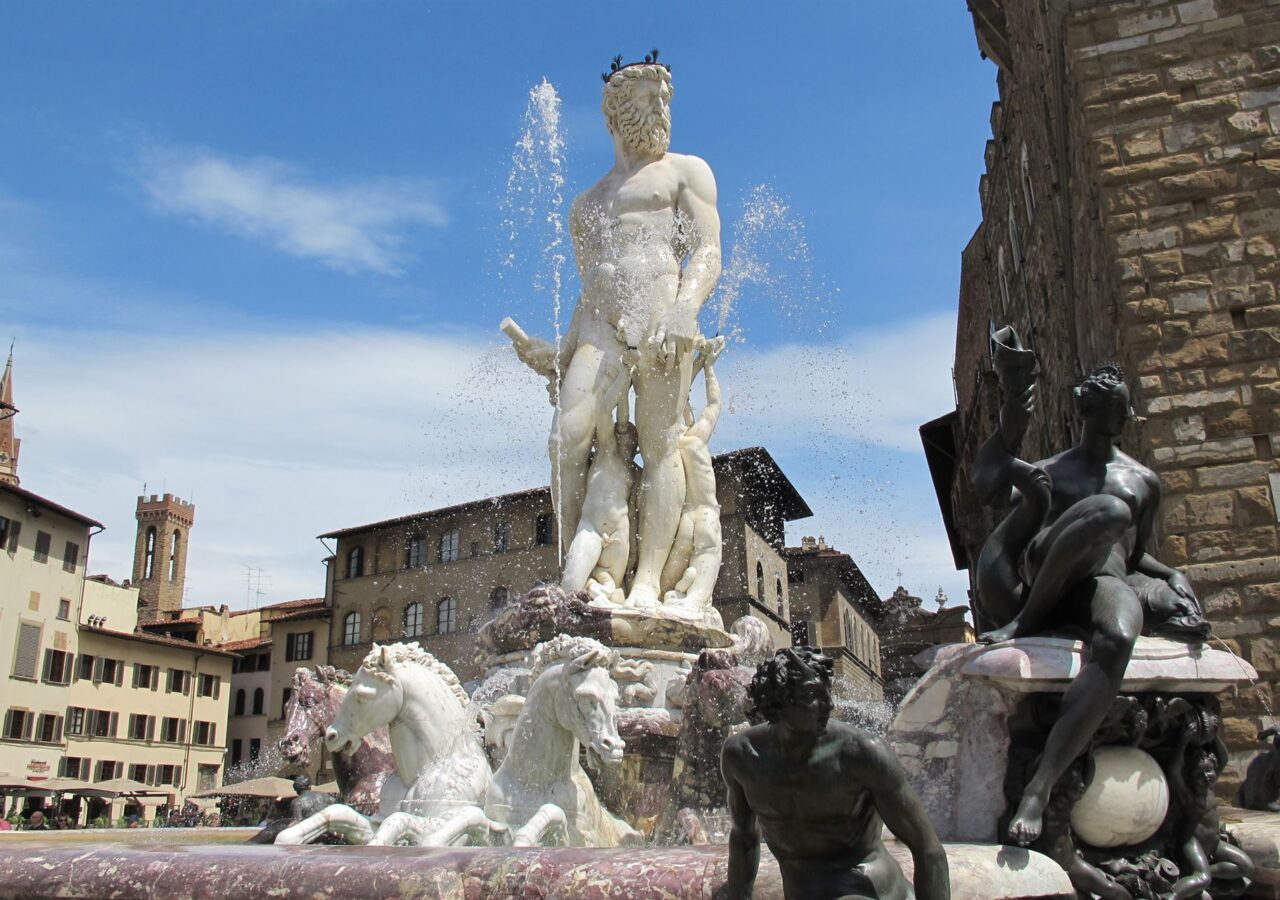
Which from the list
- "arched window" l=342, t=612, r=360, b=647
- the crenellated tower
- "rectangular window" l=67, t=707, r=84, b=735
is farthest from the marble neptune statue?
the crenellated tower

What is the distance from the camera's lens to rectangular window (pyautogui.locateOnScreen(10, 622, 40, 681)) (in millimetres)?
41750

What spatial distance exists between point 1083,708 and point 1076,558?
51cm

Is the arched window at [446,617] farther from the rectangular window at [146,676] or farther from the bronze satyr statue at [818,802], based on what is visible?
the bronze satyr statue at [818,802]

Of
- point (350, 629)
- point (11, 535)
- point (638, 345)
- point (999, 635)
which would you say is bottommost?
point (999, 635)

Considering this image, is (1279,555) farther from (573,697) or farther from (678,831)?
(573,697)

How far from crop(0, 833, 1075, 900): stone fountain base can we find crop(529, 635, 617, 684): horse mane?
173 centimetres

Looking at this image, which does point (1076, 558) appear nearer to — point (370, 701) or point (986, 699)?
point (986, 699)

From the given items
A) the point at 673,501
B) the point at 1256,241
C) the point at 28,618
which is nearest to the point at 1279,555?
the point at 1256,241

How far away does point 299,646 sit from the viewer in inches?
2030

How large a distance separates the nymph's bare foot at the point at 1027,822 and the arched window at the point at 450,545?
44443 millimetres

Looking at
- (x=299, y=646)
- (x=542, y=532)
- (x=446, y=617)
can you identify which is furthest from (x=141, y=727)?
(x=542, y=532)

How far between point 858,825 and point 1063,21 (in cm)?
1010

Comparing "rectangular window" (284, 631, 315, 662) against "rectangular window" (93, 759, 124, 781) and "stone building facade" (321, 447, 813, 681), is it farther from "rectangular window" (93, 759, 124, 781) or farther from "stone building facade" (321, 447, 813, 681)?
"rectangular window" (93, 759, 124, 781)

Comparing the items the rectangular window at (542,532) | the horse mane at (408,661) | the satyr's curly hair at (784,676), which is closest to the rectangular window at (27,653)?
the rectangular window at (542,532)
